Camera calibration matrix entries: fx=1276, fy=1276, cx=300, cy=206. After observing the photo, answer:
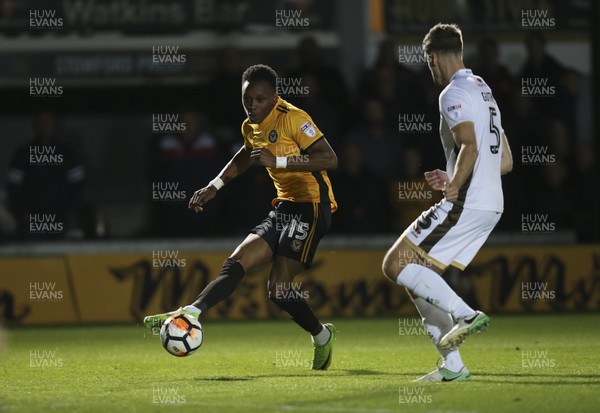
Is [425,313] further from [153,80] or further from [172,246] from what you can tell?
[153,80]

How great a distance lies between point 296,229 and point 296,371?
3.58 ft

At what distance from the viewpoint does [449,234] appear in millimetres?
8430

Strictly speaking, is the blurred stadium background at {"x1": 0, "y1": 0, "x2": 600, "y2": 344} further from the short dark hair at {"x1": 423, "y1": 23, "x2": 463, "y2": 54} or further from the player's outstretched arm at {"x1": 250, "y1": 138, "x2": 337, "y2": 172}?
the short dark hair at {"x1": 423, "y1": 23, "x2": 463, "y2": 54}

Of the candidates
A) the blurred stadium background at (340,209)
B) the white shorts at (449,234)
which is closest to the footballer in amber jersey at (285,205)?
the white shorts at (449,234)

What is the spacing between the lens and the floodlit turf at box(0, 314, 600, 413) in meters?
7.75

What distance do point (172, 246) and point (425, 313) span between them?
24.3ft

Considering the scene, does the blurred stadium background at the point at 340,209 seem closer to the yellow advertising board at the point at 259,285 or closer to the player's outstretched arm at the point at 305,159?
the yellow advertising board at the point at 259,285

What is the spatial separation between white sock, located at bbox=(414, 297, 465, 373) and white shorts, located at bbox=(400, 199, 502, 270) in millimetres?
333

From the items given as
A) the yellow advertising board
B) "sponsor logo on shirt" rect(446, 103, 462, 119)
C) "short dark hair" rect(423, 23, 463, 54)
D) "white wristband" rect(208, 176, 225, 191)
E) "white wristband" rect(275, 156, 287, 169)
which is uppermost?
"short dark hair" rect(423, 23, 463, 54)

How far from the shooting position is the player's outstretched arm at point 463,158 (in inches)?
323

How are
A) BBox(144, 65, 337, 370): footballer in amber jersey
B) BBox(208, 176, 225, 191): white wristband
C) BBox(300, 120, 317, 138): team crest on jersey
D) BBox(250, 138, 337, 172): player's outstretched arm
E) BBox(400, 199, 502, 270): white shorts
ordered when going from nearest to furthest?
1. BBox(400, 199, 502, 270): white shorts
2. BBox(250, 138, 337, 172): player's outstretched arm
3. BBox(144, 65, 337, 370): footballer in amber jersey
4. BBox(300, 120, 317, 138): team crest on jersey
5. BBox(208, 176, 225, 191): white wristband

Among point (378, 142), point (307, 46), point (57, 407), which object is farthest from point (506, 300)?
point (57, 407)

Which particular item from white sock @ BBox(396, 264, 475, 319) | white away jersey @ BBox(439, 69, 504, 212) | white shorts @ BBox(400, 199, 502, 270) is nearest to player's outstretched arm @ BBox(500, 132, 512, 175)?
white away jersey @ BBox(439, 69, 504, 212)

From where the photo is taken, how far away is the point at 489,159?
8.47m
